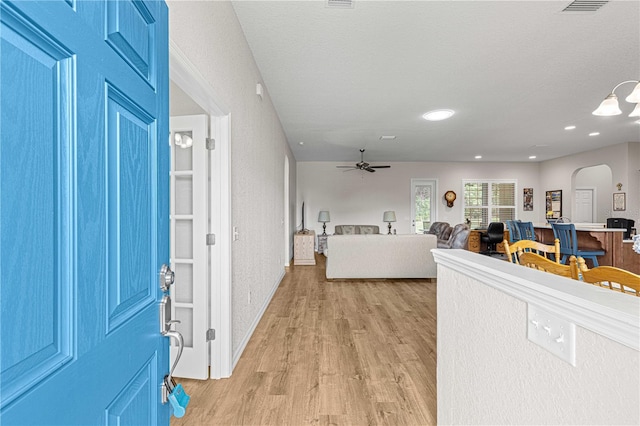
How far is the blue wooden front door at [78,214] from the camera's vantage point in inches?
15.8

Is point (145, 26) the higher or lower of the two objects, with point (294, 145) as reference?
lower

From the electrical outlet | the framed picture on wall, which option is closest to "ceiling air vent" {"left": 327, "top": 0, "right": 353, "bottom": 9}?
the electrical outlet

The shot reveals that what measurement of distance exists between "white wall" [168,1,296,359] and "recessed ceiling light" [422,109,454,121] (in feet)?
7.89

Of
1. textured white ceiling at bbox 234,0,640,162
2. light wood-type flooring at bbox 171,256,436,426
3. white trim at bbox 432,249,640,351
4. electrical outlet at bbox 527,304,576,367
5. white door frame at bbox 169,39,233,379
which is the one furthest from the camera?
textured white ceiling at bbox 234,0,640,162

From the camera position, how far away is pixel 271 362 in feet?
7.44

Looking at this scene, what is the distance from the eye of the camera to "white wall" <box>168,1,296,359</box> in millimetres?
1599

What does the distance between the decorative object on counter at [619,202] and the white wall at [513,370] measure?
7.27 metres

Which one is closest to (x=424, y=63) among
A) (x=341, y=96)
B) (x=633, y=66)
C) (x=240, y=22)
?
(x=341, y=96)

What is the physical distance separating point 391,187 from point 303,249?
377cm

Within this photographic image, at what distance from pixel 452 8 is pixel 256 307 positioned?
3.08 m

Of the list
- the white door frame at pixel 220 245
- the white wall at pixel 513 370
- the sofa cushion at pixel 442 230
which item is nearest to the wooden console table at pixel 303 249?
the sofa cushion at pixel 442 230

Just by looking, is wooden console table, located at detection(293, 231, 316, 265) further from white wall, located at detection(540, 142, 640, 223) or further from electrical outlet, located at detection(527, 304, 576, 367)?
white wall, located at detection(540, 142, 640, 223)

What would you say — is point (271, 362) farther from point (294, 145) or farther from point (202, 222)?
point (294, 145)

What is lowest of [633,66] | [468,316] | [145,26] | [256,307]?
[256,307]
